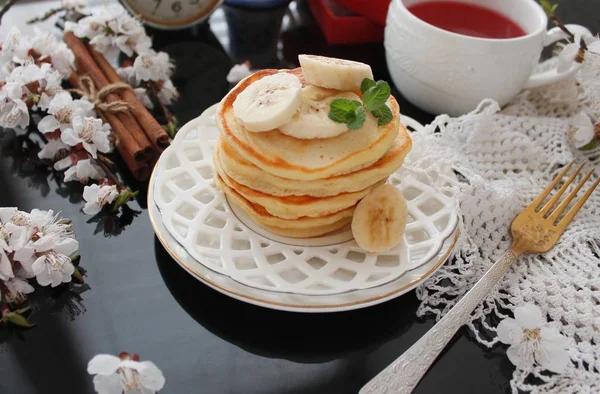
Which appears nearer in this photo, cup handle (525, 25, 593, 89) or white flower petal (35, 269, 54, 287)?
white flower petal (35, 269, 54, 287)

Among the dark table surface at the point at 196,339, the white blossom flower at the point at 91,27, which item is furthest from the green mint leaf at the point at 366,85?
the white blossom flower at the point at 91,27

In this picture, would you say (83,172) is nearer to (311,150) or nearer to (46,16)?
(311,150)

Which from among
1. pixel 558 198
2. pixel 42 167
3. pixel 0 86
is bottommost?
pixel 558 198

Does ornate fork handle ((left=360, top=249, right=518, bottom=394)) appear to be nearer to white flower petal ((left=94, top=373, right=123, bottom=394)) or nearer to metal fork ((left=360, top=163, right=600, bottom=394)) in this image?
metal fork ((left=360, top=163, right=600, bottom=394))

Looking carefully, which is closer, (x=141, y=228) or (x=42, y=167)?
(x=141, y=228)

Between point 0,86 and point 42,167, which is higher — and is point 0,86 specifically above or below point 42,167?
above

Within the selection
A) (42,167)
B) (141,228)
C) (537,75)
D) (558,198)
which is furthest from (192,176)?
(537,75)

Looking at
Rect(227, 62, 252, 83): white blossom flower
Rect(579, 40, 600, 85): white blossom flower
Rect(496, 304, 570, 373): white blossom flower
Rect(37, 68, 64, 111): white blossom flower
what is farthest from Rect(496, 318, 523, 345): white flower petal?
Rect(37, 68, 64, 111): white blossom flower

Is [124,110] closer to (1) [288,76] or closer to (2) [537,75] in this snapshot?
(1) [288,76]
